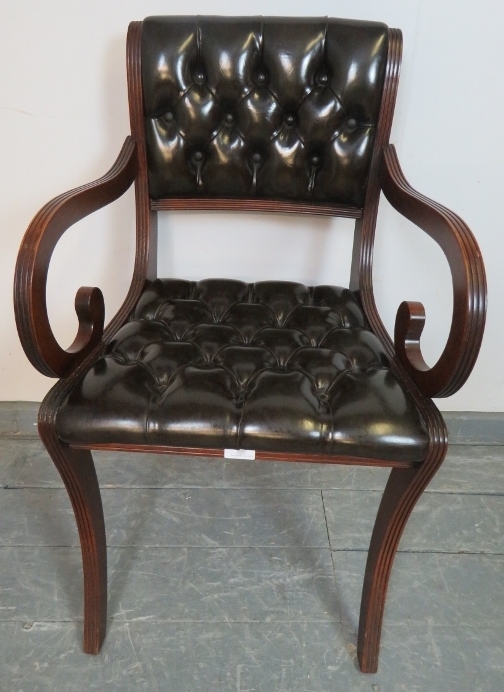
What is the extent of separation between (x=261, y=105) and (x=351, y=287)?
39cm

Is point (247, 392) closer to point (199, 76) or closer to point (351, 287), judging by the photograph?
point (351, 287)

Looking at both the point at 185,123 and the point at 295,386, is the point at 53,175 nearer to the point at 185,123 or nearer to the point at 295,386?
the point at 185,123

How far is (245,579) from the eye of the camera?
1.03 m

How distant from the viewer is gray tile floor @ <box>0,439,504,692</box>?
34.7 inches

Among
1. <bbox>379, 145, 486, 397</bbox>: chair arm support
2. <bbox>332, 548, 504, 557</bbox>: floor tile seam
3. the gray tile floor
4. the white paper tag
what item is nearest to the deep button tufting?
<bbox>379, 145, 486, 397</bbox>: chair arm support

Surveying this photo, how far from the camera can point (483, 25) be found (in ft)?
3.37

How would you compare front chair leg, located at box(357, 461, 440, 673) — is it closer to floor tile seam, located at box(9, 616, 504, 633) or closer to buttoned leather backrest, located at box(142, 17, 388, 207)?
floor tile seam, located at box(9, 616, 504, 633)

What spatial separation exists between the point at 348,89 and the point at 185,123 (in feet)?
0.99

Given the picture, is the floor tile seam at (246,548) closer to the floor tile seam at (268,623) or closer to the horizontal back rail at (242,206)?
the floor tile seam at (268,623)

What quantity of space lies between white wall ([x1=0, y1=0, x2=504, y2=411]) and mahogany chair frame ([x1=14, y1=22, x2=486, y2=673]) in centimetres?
15

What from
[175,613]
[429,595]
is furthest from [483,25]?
[175,613]

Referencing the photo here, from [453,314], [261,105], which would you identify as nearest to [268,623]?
[453,314]

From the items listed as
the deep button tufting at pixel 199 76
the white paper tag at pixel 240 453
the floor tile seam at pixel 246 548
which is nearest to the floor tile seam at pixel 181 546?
the floor tile seam at pixel 246 548

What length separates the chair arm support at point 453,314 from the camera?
64 cm
